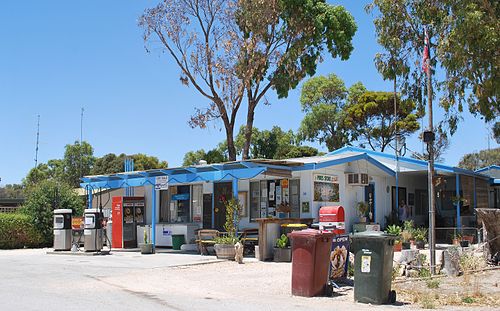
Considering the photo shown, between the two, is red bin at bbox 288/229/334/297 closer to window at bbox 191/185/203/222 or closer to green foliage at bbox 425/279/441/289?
green foliage at bbox 425/279/441/289

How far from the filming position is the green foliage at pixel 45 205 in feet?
83.4

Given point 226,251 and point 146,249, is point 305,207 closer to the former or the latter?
point 226,251

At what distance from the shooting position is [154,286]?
40.1ft

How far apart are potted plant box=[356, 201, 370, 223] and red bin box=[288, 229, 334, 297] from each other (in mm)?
11151

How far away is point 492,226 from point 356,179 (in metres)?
7.36

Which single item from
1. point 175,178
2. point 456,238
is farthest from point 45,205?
point 456,238

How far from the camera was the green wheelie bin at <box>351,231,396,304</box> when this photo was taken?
32.2ft

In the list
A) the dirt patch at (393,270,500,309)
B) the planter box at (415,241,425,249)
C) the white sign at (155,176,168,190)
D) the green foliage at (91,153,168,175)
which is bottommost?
the dirt patch at (393,270,500,309)

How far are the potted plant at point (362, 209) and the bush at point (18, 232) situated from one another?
14.0m

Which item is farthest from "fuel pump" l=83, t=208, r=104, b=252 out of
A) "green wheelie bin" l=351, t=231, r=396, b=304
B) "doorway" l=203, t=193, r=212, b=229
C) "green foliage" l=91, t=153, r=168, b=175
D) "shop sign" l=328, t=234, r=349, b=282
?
"green foliage" l=91, t=153, r=168, b=175

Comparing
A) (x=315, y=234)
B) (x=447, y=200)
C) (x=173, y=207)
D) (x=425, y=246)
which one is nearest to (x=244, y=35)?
(x=173, y=207)

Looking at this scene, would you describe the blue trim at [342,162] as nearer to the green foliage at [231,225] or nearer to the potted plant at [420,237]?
the green foliage at [231,225]

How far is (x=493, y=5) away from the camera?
1645 centimetres

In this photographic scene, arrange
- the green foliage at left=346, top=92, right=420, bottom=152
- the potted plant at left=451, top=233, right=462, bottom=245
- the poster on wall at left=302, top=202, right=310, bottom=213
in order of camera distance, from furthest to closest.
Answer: the green foliage at left=346, top=92, right=420, bottom=152 < the potted plant at left=451, top=233, right=462, bottom=245 < the poster on wall at left=302, top=202, right=310, bottom=213
